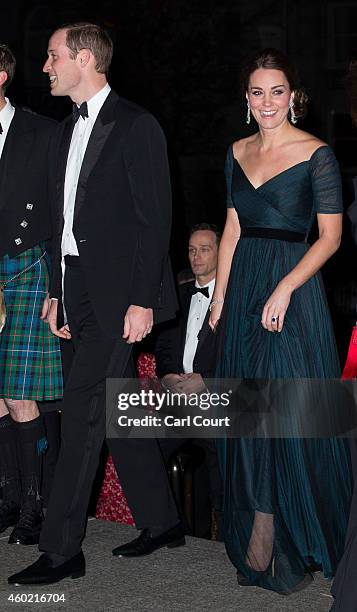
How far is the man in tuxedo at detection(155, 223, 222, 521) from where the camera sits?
6.15 metres

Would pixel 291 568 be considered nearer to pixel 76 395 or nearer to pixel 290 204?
pixel 76 395

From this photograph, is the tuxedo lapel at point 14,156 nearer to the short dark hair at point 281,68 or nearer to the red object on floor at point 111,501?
the short dark hair at point 281,68

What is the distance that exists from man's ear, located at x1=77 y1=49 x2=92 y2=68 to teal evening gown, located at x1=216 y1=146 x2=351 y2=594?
75 cm

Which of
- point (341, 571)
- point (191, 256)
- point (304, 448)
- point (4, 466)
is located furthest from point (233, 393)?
point (191, 256)

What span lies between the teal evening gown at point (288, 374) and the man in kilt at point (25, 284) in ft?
3.41

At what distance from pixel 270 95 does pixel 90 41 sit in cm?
72

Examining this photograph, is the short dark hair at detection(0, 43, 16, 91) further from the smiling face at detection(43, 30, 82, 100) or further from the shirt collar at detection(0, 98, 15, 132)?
the smiling face at detection(43, 30, 82, 100)

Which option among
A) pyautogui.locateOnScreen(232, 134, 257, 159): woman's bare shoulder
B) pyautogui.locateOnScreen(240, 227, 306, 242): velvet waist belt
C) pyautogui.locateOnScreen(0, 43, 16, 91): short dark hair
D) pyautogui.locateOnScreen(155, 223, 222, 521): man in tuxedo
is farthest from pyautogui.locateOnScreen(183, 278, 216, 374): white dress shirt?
pyautogui.locateOnScreen(240, 227, 306, 242): velvet waist belt

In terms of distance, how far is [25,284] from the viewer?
475 centimetres

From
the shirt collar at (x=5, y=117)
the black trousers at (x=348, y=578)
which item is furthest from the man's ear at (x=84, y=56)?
the black trousers at (x=348, y=578)

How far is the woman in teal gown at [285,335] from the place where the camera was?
398cm

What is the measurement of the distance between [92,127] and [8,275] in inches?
32.9

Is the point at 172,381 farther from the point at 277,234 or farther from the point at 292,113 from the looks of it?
the point at 292,113

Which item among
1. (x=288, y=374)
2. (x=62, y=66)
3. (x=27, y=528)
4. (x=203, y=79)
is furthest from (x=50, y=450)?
(x=203, y=79)
